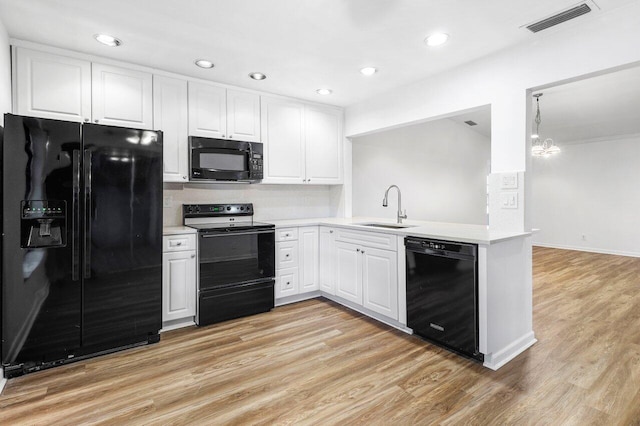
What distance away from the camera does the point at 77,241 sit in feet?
7.63

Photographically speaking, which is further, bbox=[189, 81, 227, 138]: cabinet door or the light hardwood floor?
bbox=[189, 81, 227, 138]: cabinet door

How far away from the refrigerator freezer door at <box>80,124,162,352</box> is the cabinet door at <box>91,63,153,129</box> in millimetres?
459

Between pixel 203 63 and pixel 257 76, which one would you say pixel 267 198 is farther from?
pixel 203 63

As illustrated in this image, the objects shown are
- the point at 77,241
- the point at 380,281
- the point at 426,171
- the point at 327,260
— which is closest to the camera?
the point at 77,241

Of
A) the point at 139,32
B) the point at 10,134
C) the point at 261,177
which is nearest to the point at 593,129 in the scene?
the point at 261,177

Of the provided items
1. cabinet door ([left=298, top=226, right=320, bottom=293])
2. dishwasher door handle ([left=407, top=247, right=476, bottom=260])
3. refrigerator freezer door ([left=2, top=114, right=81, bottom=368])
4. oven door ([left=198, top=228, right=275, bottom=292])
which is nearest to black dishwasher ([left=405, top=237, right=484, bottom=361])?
dishwasher door handle ([left=407, top=247, right=476, bottom=260])

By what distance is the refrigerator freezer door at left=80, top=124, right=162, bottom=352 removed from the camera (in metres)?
2.38

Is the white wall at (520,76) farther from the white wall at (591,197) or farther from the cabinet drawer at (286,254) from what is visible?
the white wall at (591,197)

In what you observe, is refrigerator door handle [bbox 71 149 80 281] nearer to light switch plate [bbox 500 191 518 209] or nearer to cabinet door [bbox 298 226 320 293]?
cabinet door [bbox 298 226 320 293]

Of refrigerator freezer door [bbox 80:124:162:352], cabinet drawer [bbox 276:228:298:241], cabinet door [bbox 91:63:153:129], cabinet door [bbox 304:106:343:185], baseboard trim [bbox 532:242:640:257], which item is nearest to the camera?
refrigerator freezer door [bbox 80:124:162:352]

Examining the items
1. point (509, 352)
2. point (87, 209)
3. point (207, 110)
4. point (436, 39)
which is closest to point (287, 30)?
point (436, 39)

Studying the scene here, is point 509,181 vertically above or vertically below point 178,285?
above

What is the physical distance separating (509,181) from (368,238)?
126 cm

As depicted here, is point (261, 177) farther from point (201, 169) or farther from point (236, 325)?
point (236, 325)
